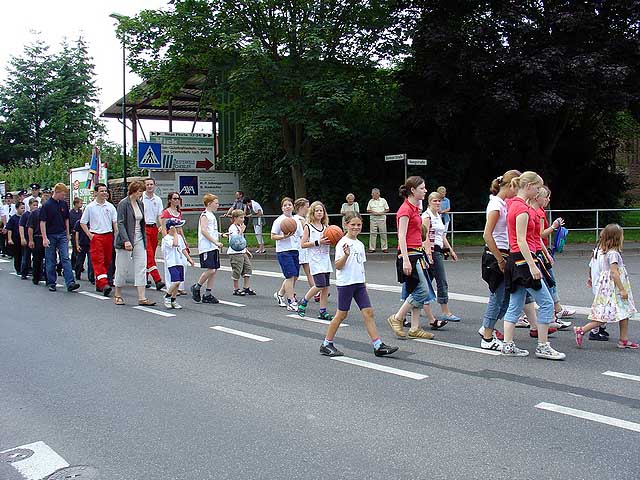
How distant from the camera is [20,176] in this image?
133ft

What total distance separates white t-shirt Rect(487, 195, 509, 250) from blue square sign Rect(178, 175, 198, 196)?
2141 centimetres

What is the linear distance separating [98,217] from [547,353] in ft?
25.8

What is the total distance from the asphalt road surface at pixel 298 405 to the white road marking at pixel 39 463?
1 centimetres

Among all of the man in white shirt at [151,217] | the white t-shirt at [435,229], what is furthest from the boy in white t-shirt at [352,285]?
the man in white shirt at [151,217]

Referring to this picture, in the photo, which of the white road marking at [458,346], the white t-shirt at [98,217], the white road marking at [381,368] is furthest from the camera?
the white t-shirt at [98,217]

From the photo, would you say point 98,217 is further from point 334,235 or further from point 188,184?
point 188,184

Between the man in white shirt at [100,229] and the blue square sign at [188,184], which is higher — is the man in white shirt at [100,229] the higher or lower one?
the lower one

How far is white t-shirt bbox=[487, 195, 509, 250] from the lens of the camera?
723 centimetres

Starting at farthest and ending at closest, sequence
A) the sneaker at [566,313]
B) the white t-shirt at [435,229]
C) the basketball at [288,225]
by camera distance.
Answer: the basketball at [288,225] → the white t-shirt at [435,229] → the sneaker at [566,313]

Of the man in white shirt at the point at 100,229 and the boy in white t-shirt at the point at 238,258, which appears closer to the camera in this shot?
the boy in white t-shirt at the point at 238,258

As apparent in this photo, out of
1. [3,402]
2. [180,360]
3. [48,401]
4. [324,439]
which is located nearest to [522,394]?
[324,439]

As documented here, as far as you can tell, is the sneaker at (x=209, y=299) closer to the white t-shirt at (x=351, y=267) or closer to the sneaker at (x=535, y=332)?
the white t-shirt at (x=351, y=267)

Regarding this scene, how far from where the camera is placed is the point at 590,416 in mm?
4961

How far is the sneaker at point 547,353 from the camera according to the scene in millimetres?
6723
